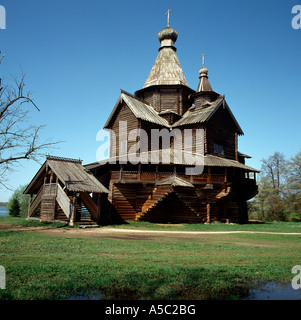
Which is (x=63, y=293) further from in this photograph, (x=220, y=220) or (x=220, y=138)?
(x=220, y=138)

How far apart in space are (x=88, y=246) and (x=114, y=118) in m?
21.4

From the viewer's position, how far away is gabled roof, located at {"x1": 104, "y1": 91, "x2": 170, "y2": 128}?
88.5 feet

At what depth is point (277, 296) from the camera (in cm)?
477

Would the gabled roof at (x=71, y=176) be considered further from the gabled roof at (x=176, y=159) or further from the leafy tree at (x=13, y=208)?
the leafy tree at (x=13, y=208)

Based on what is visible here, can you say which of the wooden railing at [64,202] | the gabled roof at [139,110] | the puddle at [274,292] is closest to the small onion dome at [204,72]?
the gabled roof at [139,110]

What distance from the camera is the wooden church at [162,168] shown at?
21234mm

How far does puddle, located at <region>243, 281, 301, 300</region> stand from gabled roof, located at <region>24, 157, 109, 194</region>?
1460 centimetres

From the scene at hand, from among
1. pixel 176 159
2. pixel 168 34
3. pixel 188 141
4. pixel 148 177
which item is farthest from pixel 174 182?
pixel 168 34

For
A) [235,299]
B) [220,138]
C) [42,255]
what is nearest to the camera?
[235,299]

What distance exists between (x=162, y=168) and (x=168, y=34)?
69.0 feet

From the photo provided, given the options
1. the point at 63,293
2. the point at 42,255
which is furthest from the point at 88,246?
the point at 63,293

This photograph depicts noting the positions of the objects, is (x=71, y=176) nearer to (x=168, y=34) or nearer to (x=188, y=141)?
(x=188, y=141)

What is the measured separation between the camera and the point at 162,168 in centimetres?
2525
